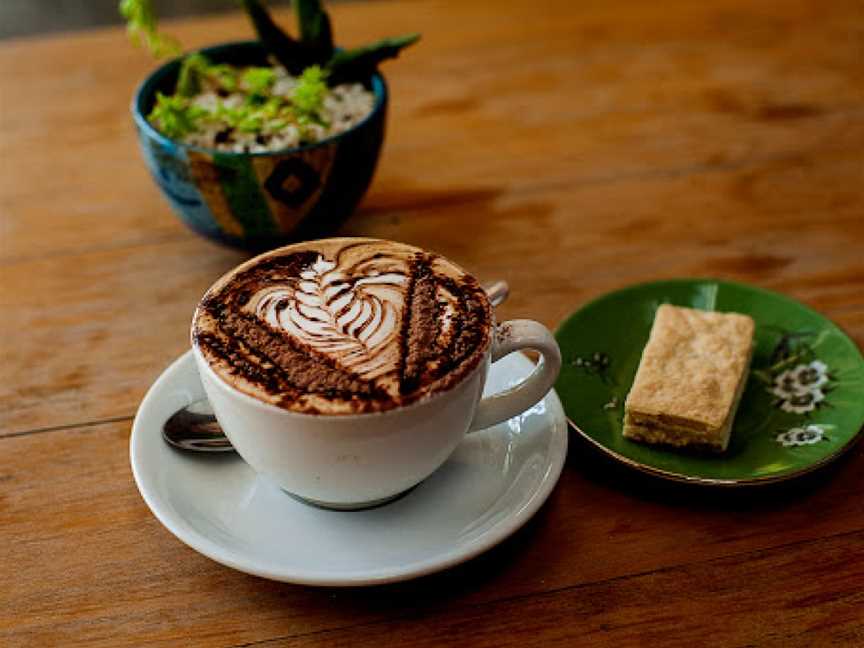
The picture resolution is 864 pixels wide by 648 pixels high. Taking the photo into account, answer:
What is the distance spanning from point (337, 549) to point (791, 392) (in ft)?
1.34

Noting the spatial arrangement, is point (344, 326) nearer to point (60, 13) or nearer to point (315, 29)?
point (315, 29)

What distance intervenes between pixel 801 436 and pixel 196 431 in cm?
46

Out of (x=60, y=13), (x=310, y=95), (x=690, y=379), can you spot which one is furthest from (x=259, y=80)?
(x=60, y=13)

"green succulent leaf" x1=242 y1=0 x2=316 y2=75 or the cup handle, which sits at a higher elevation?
"green succulent leaf" x1=242 y1=0 x2=316 y2=75

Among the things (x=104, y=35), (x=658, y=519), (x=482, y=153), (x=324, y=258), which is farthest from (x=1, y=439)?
(x=104, y=35)

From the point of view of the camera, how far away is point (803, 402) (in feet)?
2.72

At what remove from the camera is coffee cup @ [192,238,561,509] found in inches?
25.0

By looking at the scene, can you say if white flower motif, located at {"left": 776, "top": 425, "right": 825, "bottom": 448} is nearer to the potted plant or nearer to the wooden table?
the wooden table

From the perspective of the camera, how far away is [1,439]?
2.76 ft

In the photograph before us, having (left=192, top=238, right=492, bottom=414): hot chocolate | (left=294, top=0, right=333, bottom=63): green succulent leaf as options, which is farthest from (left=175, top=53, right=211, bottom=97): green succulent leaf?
(left=192, top=238, right=492, bottom=414): hot chocolate

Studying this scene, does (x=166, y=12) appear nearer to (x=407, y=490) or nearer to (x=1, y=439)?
(x=1, y=439)

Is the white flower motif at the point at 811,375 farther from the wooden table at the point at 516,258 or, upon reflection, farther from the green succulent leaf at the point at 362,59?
the green succulent leaf at the point at 362,59

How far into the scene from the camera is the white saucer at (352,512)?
2.18 ft

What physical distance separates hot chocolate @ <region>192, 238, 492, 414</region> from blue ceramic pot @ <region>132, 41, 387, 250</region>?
0.20 metres
